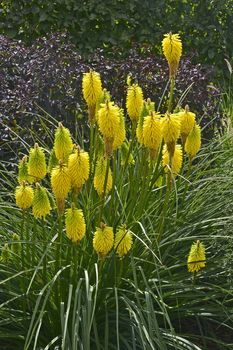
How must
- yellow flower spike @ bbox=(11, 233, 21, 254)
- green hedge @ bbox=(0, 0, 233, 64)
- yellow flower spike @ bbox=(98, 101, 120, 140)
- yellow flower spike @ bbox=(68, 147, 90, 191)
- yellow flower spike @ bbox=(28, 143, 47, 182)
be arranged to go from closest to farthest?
yellow flower spike @ bbox=(68, 147, 90, 191) < yellow flower spike @ bbox=(98, 101, 120, 140) < yellow flower spike @ bbox=(28, 143, 47, 182) < yellow flower spike @ bbox=(11, 233, 21, 254) < green hedge @ bbox=(0, 0, 233, 64)

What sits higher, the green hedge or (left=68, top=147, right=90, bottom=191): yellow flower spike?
the green hedge

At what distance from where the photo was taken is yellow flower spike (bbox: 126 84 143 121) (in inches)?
157

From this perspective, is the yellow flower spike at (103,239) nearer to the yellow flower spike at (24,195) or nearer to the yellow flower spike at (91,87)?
the yellow flower spike at (24,195)

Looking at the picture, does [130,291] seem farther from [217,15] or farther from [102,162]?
[217,15]


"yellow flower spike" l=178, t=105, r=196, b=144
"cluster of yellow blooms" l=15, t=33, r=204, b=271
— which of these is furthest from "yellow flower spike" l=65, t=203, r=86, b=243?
"yellow flower spike" l=178, t=105, r=196, b=144

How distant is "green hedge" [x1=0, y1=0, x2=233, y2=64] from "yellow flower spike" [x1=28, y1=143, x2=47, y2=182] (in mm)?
4257

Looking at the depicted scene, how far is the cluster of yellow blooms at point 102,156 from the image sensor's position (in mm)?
3586

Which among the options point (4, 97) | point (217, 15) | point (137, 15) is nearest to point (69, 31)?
point (137, 15)

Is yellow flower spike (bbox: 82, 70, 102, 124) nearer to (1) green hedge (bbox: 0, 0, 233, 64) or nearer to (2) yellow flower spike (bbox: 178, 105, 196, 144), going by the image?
(2) yellow flower spike (bbox: 178, 105, 196, 144)

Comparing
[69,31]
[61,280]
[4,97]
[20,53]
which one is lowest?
[61,280]

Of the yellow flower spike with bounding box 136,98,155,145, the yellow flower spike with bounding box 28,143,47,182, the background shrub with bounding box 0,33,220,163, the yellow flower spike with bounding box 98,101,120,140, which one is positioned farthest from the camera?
the background shrub with bounding box 0,33,220,163

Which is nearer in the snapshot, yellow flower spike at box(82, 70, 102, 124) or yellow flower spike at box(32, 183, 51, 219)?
yellow flower spike at box(32, 183, 51, 219)

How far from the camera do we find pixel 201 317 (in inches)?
170

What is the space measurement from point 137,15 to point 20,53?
6.36 ft
